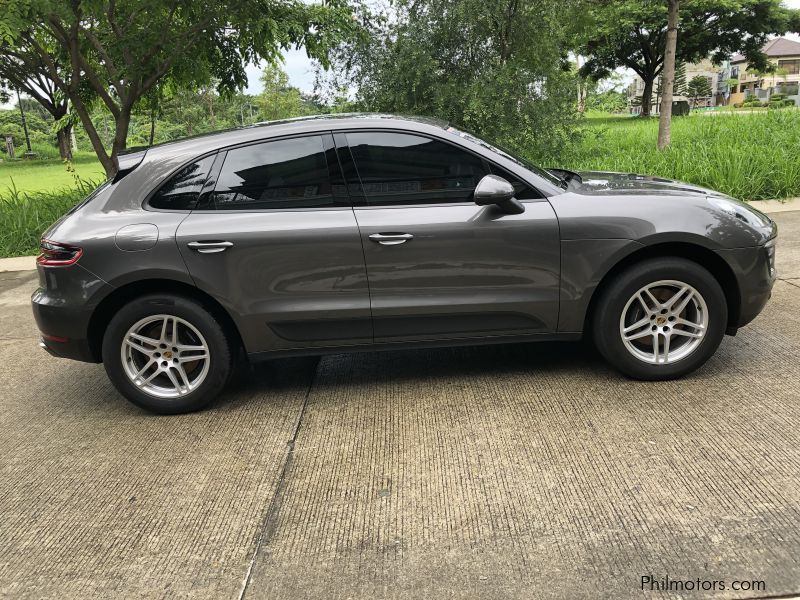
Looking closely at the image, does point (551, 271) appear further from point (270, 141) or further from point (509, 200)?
point (270, 141)

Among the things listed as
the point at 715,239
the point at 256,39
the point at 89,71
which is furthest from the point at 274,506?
the point at 89,71

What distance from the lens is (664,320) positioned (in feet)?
12.6

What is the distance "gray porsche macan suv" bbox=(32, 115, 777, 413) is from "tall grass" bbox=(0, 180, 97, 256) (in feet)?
19.6

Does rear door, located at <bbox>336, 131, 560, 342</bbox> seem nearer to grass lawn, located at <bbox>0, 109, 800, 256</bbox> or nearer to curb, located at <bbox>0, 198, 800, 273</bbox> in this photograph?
grass lawn, located at <bbox>0, 109, 800, 256</bbox>

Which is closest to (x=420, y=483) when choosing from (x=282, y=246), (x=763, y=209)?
(x=282, y=246)

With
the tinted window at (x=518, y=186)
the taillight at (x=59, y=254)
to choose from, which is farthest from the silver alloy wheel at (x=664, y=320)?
the taillight at (x=59, y=254)

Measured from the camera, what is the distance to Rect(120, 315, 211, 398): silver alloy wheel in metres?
3.81

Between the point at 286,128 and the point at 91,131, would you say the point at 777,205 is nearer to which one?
the point at 286,128

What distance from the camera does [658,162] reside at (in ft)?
32.9

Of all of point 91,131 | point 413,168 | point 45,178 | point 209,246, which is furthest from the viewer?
point 45,178

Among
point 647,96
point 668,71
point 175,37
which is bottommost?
point 647,96

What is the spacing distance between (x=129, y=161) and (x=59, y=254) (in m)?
0.69

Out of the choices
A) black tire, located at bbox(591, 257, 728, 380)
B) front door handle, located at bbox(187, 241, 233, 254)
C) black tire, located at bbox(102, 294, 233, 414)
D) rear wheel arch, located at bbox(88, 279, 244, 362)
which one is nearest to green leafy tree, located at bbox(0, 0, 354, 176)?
rear wheel arch, located at bbox(88, 279, 244, 362)

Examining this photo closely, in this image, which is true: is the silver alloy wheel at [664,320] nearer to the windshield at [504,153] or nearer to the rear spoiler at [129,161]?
the windshield at [504,153]
